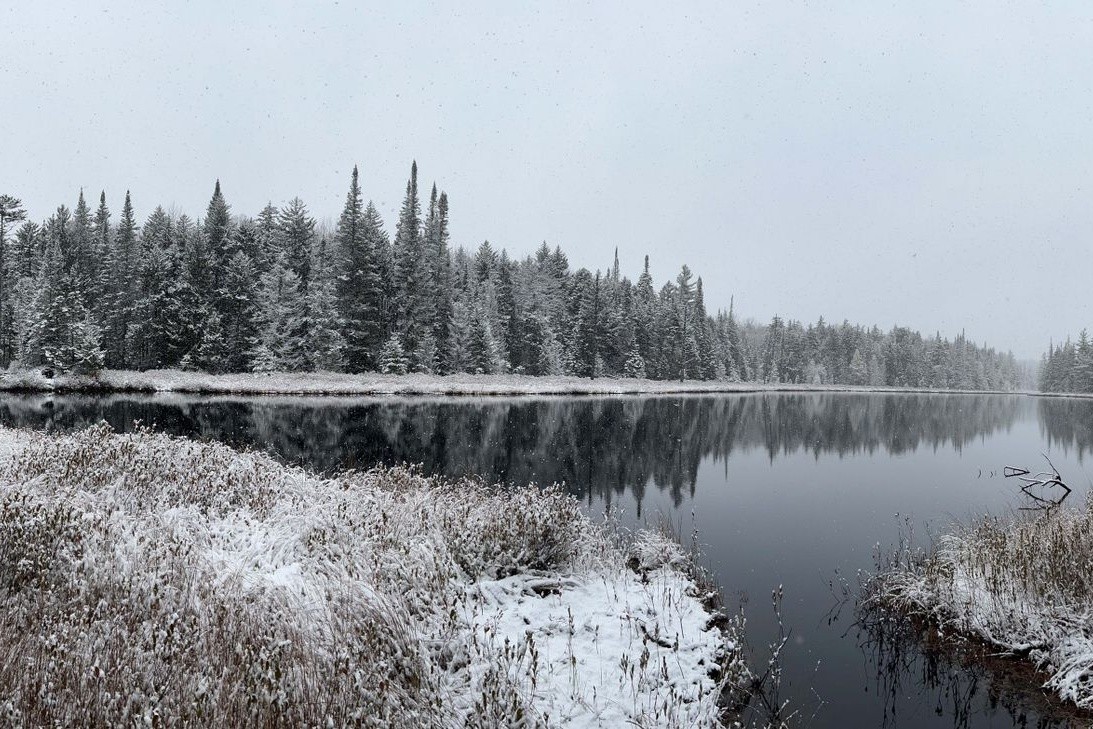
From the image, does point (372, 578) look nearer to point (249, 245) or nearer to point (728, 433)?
point (728, 433)

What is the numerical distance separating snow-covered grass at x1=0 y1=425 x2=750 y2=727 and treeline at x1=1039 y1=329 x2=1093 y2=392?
450ft

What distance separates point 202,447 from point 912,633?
12.6m

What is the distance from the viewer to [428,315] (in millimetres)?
53438

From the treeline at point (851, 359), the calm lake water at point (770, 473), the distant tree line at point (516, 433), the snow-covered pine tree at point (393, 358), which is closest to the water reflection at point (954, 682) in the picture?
the calm lake water at point (770, 473)

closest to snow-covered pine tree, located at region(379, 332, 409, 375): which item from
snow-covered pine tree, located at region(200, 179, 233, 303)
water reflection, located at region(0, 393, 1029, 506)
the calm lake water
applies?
the calm lake water

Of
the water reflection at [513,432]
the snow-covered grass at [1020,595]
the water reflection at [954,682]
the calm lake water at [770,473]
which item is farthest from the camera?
the water reflection at [513,432]

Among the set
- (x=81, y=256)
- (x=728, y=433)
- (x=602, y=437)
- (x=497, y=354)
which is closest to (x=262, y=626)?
(x=602, y=437)

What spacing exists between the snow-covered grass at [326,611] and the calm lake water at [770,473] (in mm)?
1488

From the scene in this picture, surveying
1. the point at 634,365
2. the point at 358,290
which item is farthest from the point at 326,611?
the point at 634,365

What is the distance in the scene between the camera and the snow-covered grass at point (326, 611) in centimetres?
374

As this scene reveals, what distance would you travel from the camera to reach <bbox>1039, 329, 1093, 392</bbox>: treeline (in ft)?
346

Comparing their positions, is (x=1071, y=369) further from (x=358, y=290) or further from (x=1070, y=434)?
(x=358, y=290)

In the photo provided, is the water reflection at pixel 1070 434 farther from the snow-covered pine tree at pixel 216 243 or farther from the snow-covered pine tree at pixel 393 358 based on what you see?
the snow-covered pine tree at pixel 216 243

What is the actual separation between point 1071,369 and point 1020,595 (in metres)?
147
